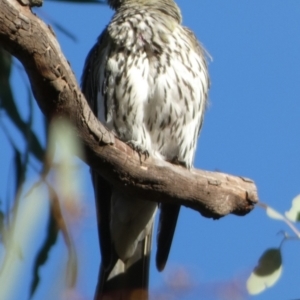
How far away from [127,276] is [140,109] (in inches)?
29.3

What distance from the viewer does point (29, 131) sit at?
1.56 m

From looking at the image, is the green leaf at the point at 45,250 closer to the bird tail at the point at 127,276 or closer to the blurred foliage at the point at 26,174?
the blurred foliage at the point at 26,174

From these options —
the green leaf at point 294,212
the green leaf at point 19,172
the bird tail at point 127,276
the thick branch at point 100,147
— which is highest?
the thick branch at point 100,147

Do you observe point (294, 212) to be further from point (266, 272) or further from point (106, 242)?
point (106, 242)

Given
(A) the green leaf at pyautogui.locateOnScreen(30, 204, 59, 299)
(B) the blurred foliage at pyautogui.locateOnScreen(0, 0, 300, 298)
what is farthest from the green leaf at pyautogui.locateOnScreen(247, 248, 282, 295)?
(A) the green leaf at pyautogui.locateOnScreen(30, 204, 59, 299)

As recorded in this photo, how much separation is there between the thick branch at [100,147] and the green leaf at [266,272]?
399 mm

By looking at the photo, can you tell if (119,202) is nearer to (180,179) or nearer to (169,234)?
(169,234)

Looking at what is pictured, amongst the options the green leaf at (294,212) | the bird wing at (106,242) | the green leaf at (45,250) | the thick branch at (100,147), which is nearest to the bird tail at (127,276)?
the bird wing at (106,242)

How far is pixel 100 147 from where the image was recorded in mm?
1971

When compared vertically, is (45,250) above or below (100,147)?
below

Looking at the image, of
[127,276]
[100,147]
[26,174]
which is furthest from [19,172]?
[127,276]

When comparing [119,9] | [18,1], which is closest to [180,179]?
[18,1]

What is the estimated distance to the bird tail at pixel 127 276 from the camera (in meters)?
3.01

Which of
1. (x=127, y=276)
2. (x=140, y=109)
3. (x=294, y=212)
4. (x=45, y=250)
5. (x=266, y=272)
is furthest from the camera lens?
(x=127, y=276)
